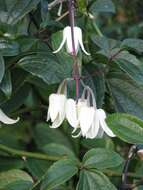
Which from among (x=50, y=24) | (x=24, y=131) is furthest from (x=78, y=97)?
(x=24, y=131)

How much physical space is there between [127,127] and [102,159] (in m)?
0.12

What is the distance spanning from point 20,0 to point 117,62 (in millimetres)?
199

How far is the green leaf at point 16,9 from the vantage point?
0.99 meters

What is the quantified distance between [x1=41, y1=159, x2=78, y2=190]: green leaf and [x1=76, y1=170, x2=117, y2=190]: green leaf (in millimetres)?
18

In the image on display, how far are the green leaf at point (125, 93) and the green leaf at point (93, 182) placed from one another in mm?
160

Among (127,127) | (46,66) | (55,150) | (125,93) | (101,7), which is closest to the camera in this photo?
(127,127)

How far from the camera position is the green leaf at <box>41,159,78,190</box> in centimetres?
90

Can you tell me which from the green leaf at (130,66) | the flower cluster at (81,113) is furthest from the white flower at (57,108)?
the green leaf at (130,66)

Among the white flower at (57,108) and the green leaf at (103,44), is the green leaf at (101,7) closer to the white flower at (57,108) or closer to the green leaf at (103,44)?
the green leaf at (103,44)

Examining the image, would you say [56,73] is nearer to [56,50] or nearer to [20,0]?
[56,50]

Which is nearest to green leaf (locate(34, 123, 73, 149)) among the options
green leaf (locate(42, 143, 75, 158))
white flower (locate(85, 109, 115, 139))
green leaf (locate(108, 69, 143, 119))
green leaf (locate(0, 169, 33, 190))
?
green leaf (locate(42, 143, 75, 158))

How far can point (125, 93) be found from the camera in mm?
1065

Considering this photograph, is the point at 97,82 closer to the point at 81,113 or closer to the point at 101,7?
the point at 81,113

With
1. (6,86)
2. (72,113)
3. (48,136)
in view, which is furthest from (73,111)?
(48,136)
